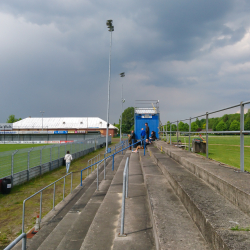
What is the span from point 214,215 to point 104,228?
2121mm

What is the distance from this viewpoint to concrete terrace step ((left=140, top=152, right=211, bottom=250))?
101 inches

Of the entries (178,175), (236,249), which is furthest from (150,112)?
(236,249)

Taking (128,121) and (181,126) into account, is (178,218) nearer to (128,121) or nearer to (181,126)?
(181,126)

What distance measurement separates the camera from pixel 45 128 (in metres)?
87.2

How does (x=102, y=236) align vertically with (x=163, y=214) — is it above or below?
below

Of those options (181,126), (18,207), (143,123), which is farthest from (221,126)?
(143,123)

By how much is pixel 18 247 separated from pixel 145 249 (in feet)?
12.4

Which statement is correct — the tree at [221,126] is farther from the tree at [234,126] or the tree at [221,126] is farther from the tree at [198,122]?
the tree at [198,122]

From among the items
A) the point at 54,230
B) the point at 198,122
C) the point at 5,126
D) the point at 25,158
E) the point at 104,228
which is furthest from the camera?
the point at 5,126

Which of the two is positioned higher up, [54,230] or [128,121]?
[128,121]

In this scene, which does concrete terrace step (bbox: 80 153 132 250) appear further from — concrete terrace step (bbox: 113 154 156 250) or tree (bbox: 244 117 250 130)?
tree (bbox: 244 117 250 130)

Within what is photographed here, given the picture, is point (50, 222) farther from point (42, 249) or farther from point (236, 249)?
point (236, 249)

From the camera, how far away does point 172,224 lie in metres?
3.08

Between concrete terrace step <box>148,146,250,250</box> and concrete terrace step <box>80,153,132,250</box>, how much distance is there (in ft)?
4.50
